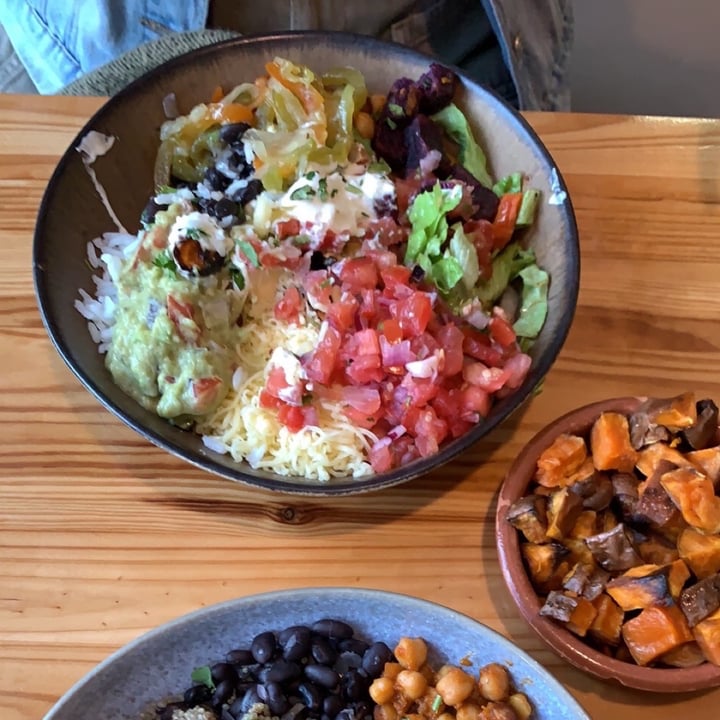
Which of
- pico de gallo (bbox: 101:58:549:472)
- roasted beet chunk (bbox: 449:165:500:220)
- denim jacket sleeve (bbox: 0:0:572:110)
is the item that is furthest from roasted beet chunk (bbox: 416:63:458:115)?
denim jacket sleeve (bbox: 0:0:572:110)

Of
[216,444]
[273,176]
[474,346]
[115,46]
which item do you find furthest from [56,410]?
[115,46]

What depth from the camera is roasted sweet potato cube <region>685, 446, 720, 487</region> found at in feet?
3.84

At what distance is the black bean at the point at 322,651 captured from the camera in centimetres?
117

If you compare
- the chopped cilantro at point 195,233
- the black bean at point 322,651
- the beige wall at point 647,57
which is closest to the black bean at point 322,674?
the black bean at point 322,651

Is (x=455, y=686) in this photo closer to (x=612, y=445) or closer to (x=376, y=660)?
(x=376, y=660)

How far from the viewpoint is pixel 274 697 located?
1149 mm

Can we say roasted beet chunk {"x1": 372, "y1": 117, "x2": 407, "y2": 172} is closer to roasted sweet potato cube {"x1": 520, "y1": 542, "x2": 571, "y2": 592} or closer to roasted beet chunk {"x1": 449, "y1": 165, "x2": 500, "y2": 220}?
roasted beet chunk {"x1": 449, "y1": 165, "x2": 500, "y2": 220}

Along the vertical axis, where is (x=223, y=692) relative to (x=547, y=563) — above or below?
below

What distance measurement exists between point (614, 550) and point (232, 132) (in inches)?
36.5

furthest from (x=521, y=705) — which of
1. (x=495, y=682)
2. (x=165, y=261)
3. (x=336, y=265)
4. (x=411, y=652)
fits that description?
(x=165, y=261)

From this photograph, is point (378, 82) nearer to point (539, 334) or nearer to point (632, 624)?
point (539, 334)

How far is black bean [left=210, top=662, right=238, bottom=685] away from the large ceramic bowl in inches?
9.9

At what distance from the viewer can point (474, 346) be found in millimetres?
1339

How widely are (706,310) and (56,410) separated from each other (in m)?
1.13
